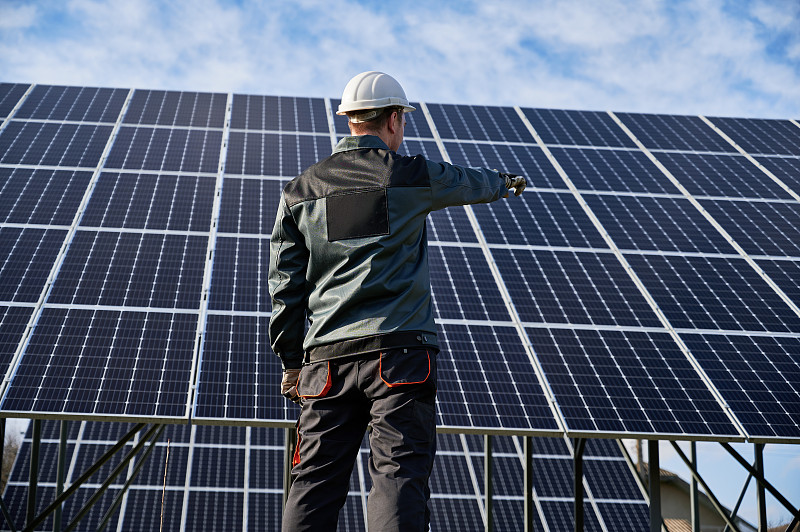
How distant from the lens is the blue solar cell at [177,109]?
11594mm

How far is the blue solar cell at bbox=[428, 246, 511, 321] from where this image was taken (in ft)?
27.6

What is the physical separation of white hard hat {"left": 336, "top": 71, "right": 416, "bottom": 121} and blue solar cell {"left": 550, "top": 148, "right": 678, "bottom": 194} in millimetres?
7112

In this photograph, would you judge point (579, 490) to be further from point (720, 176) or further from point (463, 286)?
point (720, 176)


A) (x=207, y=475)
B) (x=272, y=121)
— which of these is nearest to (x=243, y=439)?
(x=207, y=475)

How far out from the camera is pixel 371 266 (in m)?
3.71

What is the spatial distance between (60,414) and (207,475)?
363 inches

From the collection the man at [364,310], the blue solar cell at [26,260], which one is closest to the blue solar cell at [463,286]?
the blue solar cell at [26,260]

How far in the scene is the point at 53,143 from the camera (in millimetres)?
10727

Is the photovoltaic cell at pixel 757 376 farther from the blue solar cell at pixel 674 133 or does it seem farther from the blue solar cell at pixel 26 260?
the blue solar cell at pixel 26 260

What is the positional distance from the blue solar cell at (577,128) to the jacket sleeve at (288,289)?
28.3 ft

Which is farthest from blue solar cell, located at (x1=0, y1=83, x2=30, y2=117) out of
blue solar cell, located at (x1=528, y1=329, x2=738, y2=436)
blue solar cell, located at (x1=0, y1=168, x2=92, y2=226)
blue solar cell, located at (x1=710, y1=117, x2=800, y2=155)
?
blue solar cell, located at (x1=710, y1=117, x2=800, y2=155)

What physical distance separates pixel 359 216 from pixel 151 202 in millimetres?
6394

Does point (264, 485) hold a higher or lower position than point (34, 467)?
higher

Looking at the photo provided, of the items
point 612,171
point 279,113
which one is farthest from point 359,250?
point 279,113
